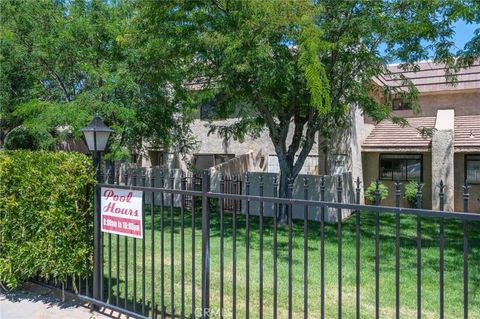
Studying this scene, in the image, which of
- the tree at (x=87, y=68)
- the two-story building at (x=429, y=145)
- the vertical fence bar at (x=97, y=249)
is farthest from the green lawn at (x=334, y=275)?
the two-story building at (x=429, y=145)

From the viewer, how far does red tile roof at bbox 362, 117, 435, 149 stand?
1681 centimetres

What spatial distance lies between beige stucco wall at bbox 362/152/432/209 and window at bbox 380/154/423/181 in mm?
203

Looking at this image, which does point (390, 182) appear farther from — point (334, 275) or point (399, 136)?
point (334, 275)

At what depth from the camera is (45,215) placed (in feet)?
16.1

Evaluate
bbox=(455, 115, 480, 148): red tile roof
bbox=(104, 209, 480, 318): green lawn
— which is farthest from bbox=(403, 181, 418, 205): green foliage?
bbox=(104, 209, 480, 318): green lawn

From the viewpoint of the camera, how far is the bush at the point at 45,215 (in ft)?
16.1

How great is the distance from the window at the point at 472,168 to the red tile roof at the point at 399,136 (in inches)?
75.1

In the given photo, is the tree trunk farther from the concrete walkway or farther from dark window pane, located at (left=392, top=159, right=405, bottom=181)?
the concrete walkway

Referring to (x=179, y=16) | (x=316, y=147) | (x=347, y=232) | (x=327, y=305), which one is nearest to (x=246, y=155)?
(x=316, y=147)

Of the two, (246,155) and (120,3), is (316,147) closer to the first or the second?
(246,155)

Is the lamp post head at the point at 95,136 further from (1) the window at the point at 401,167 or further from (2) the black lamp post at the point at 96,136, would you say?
(1) the window at the point at 401,167

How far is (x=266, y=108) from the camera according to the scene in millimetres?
11992

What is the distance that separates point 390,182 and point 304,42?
11.2 meters

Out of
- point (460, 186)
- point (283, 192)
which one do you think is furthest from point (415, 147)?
point (283, 192)
